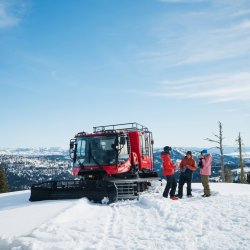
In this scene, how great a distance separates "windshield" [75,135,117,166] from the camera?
51.0ft

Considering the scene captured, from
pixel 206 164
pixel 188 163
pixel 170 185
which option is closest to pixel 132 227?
pixel 170 185

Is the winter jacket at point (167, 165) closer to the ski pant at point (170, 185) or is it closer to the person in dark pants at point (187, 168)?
the ski pant at point (170, 185)

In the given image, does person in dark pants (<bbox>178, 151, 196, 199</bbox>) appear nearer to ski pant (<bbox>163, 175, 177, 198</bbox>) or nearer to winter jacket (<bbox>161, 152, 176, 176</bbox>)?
ski pant (<bbox>163, 175, 177, 198</bbox>)

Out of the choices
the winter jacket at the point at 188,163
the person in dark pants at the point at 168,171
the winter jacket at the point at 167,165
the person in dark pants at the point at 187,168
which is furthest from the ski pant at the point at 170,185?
the winter jacket at the point at 188,163

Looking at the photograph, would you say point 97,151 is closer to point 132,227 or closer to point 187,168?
point 187,168

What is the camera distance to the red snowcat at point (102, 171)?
14.0 m

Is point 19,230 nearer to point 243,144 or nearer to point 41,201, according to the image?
point 41,201

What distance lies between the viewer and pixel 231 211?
10.1 meters

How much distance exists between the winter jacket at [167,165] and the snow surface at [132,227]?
2.78m

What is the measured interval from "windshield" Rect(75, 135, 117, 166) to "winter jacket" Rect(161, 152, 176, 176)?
7.29 feet

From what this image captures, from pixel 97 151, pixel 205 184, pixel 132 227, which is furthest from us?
pixel 97 151

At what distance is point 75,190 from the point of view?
14219 millimetres

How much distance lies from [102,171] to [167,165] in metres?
2.86

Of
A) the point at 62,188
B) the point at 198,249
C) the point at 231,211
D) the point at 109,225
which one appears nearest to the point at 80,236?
the point at 109,225
